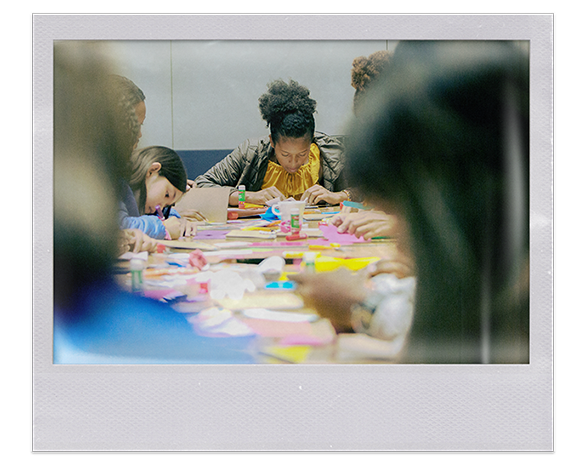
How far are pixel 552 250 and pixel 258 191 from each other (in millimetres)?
1618

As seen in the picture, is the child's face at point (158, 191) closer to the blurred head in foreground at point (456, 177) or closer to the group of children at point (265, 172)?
the group of children at point (265, 172)

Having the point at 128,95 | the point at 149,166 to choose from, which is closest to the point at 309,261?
the point at 149,166

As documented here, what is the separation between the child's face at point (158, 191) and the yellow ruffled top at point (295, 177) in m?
0.49

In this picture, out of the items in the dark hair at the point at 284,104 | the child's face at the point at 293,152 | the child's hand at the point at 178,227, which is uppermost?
the dark hair at the point at 284,104

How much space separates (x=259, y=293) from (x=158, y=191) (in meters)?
0.78

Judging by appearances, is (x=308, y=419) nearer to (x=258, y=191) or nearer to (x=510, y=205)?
(x=258, y=191)

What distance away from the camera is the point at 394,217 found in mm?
3174

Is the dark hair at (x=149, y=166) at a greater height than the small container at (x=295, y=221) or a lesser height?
greater

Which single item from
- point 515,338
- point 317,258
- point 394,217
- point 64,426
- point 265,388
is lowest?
point 64,426

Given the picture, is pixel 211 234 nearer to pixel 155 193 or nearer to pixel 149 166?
pixel 155 193

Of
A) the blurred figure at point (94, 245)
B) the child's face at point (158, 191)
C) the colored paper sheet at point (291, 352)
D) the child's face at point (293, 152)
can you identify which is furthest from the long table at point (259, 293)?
the child's face at point (293, 152)

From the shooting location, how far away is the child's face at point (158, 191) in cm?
317

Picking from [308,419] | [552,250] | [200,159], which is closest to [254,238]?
[200,159]

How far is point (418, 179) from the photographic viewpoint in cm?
316
